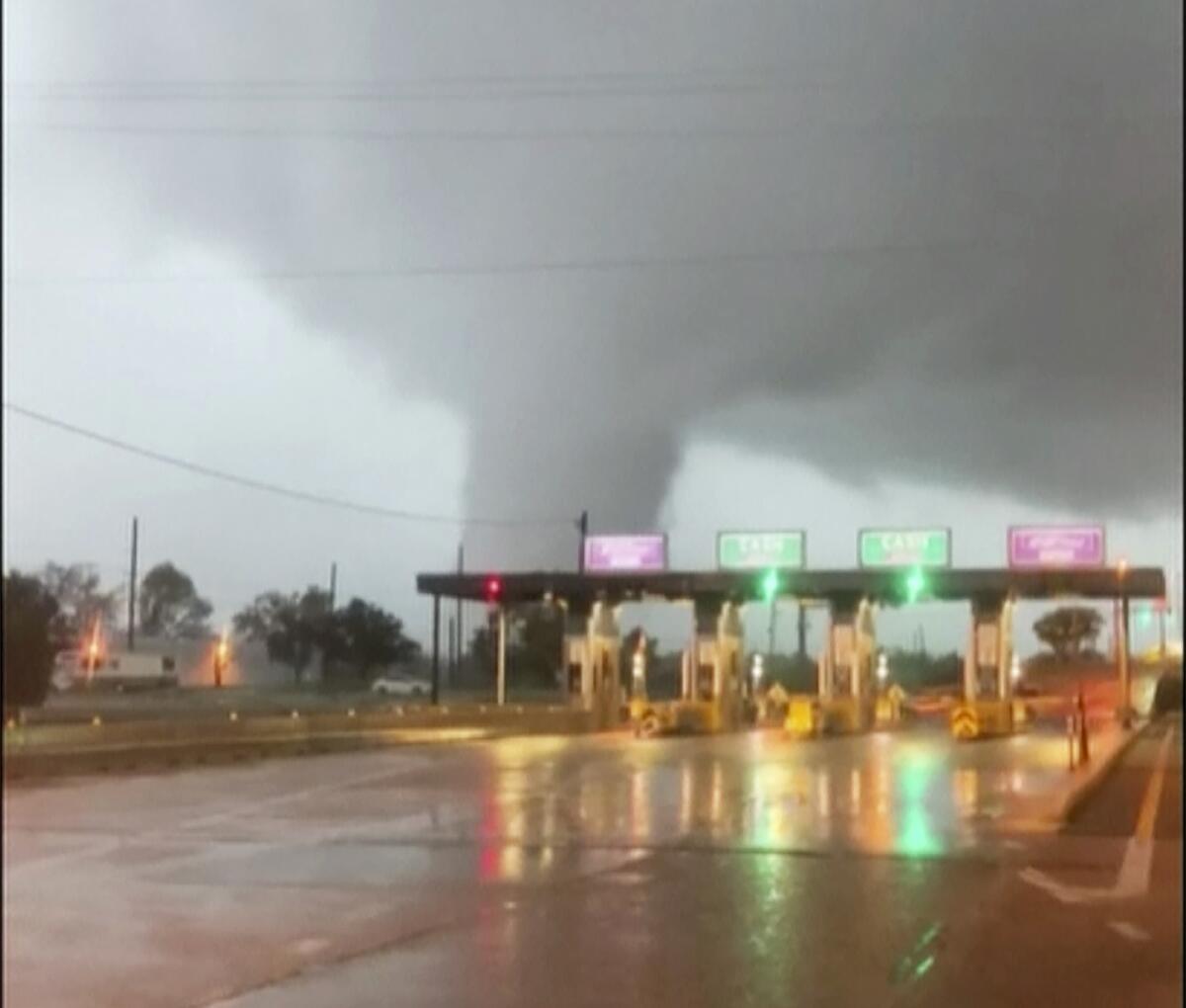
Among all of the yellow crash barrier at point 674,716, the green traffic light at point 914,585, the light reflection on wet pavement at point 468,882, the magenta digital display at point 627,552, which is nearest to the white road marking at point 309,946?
the light reflection on wet pavement at point 468,882

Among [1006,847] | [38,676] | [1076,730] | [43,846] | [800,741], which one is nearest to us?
[38,676]

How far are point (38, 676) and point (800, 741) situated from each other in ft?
107

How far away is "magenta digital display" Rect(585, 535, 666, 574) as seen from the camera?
174 feet

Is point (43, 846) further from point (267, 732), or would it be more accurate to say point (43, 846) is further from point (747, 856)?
point (267, 732)

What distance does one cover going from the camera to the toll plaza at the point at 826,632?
131ft

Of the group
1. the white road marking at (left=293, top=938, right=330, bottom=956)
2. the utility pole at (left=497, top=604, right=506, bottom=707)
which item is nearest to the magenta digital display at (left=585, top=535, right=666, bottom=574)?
the utility pole at (left=497, top=604, right=506, bottom=707)

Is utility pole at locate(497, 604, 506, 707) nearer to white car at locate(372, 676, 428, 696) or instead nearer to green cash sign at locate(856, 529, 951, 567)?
white car at locate(372, 676, 428, 696)

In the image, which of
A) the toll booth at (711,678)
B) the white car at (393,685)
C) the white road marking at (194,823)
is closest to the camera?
the white car at (393,685)

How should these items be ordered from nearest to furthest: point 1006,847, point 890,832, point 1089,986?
point 1089,986 < point 1006,847 < point 890,832

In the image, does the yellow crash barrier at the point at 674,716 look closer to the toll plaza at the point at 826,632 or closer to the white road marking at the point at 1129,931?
the toll plaza at the point at 826,632

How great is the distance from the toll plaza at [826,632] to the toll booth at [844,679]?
0.04 metres

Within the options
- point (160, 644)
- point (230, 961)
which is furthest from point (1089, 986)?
point (160, 644)

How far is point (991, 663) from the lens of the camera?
154 ft

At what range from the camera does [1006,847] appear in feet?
52.0
